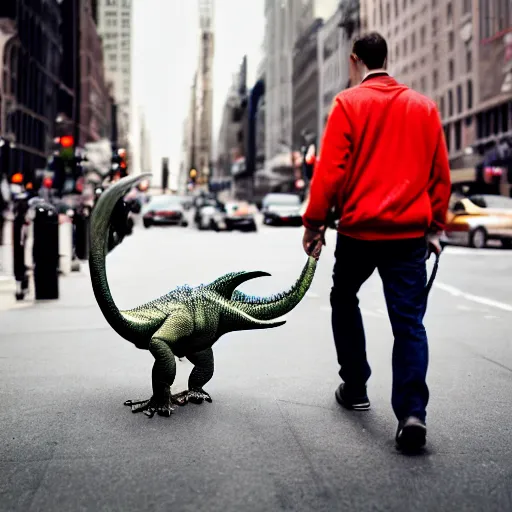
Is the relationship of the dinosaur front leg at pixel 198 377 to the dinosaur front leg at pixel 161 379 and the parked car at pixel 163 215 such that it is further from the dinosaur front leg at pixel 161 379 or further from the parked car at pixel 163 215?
the parked car at pixel 163 215

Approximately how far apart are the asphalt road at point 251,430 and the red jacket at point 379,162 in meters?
1.07

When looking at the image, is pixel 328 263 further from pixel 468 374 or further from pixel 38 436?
pixel 38 436

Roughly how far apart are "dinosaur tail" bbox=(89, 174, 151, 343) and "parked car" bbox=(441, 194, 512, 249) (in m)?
19.2

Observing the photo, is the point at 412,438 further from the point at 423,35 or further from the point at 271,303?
the point at 423,35

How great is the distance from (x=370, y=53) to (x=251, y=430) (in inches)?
76.8

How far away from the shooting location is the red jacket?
404cm

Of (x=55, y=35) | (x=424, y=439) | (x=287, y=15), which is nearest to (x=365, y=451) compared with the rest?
(x=424, y=439)

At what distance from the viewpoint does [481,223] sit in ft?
76.3

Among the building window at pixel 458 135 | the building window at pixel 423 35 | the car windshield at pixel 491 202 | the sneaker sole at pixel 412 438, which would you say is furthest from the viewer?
the building window at pixel 423 35

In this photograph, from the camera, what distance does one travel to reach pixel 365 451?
13.1 ft

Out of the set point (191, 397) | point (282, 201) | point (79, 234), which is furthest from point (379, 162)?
point (282, 201)

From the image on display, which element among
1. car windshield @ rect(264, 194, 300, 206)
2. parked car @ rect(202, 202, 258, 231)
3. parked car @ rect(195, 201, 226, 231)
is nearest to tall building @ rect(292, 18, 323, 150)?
car windshield @ rect(264, 194, 300, 206)

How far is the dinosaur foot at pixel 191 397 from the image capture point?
16.2 feet

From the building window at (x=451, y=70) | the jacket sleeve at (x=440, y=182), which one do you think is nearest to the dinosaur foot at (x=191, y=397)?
the jacket sleeve at (x=440, y=182)
